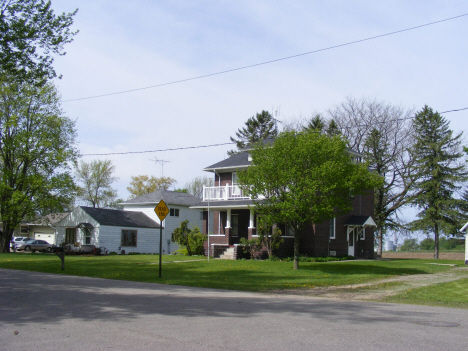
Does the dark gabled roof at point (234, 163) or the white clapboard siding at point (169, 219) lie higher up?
the dark gabled roof at point (234, 163)

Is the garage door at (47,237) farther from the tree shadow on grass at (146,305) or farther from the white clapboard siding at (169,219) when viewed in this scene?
the tree shadow on grass at (146,305)

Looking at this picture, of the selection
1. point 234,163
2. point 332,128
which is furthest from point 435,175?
point 234,163

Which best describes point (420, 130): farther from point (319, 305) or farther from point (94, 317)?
point (94, 317)

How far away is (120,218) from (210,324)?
37.2 metres

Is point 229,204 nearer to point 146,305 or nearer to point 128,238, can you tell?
point 128,238

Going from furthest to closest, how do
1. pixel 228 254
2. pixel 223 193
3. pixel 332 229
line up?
pixel 223 193 < pixel 332 229 < pixel 228 254

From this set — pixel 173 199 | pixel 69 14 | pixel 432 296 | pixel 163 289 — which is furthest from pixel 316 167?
pixel 173 199

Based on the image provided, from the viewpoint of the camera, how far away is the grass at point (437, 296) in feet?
43.6

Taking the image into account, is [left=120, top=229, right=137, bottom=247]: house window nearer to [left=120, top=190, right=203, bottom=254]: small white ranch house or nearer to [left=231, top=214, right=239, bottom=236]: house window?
[left=120, top=190, right=203, bottom=254]: small white ranch house

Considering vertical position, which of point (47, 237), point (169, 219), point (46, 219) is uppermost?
point (169, 219)

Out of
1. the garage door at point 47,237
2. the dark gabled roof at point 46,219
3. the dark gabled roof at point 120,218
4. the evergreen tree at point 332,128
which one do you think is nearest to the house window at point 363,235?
the evergreen tree at point 332,128

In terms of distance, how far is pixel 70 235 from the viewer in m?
43.4

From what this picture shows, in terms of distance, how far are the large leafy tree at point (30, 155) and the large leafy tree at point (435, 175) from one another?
32758 millimetres

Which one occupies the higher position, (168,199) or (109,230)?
(168,199)
